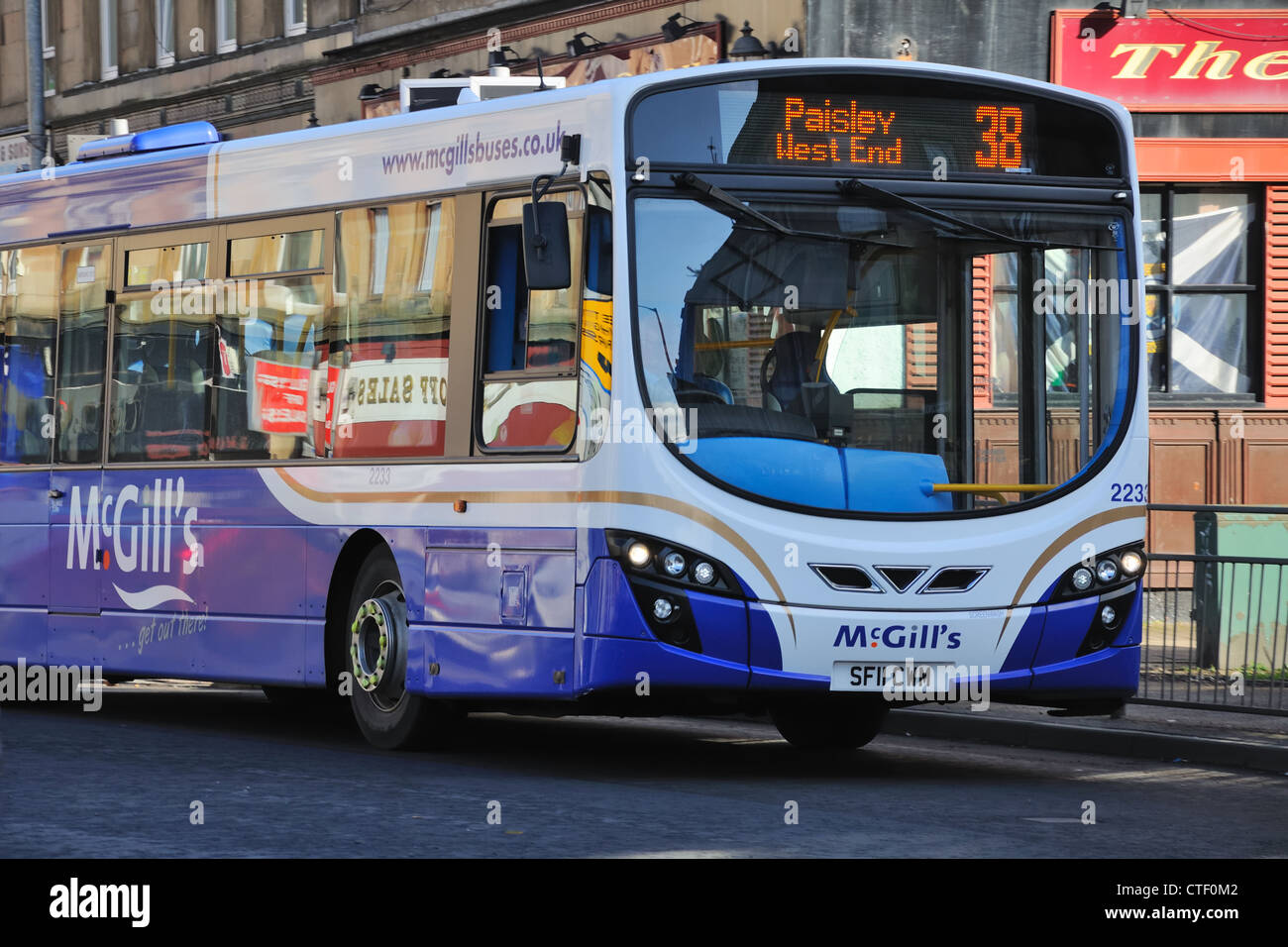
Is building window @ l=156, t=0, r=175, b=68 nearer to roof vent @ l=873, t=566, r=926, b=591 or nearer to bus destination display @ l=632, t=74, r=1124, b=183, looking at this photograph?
bus destination display @ l=632, t=74, r=1124, b=183

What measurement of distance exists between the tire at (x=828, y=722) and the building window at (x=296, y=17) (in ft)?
58.8

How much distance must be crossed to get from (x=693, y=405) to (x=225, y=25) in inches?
857

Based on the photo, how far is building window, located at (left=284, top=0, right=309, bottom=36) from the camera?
2861 centimetres

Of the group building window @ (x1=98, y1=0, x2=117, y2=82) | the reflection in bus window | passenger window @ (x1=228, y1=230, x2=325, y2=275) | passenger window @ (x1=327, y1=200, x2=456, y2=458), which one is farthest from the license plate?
building window @ (x1=98, y1=0, x2=117, y2=82)

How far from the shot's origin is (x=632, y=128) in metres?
10.4

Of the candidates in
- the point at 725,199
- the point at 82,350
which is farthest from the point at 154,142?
the point at 725,199

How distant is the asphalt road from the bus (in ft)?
1.48

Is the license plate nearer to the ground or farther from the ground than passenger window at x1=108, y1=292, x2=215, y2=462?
nearer to the ground

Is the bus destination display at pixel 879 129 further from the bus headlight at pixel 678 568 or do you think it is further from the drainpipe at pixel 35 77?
the drainpipe at pixel 35 77

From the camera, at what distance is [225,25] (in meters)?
30.5

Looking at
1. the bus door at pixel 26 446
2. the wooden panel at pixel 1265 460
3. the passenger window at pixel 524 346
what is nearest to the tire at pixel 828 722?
the passenger window at pixel 524 346

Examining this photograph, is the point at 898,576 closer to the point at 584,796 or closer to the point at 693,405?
the point at 693,405
